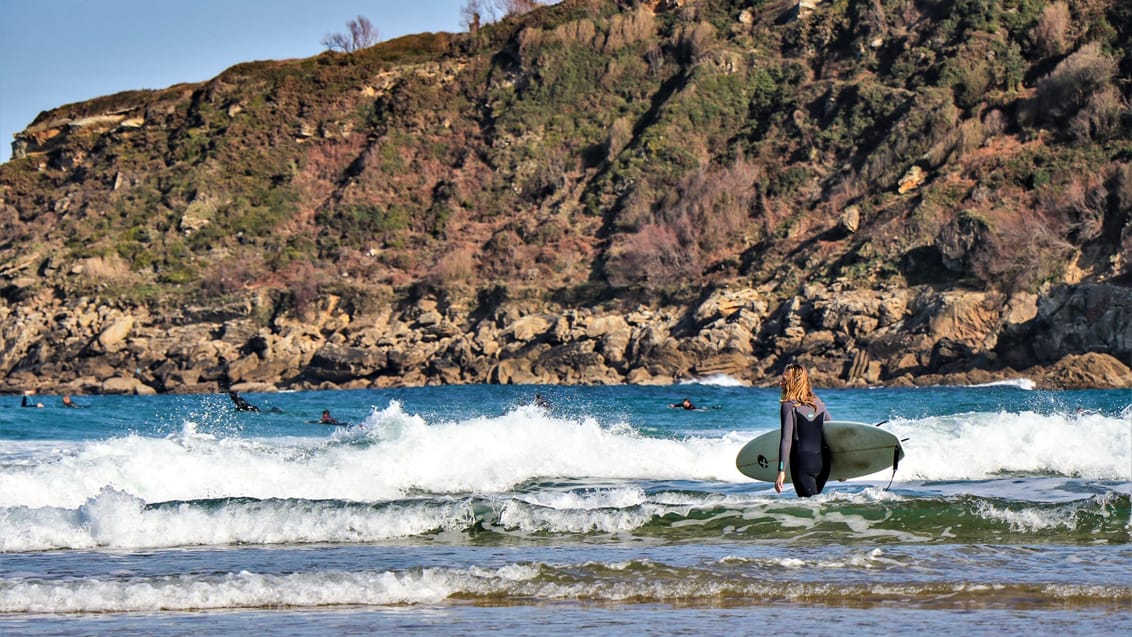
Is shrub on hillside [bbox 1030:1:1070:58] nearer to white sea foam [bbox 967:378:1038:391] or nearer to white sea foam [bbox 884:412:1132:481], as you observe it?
white sea foam [bbox 967:378:1038:391]

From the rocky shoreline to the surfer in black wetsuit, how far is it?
33598 mm

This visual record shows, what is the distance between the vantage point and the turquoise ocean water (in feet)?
29.2

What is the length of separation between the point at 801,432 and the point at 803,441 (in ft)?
0.25

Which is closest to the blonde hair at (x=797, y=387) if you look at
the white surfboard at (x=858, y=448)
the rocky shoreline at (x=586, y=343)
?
the white surfboard at (x=858, y=448)

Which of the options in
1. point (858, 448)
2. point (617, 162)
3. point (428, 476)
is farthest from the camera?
point (617, 162)

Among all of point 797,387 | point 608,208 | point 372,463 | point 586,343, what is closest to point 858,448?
point 797,387

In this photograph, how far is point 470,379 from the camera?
5331 cm

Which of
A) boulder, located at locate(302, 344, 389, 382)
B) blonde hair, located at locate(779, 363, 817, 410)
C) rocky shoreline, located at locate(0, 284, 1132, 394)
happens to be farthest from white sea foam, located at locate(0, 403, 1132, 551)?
boulder, located at locate(302, 344, 389, 382)

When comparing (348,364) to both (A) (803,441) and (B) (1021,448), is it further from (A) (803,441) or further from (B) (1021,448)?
(A) (803,441)

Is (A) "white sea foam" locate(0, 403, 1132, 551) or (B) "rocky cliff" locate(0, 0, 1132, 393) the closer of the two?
(A) "white sea foam" locate(0, 403, 1132, 551)

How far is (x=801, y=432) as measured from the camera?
10.9 meters

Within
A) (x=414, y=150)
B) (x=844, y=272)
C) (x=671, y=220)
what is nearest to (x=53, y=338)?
(x=414, y=150)

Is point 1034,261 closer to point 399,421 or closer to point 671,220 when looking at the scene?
point 671,220

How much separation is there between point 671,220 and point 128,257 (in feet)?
93.0
